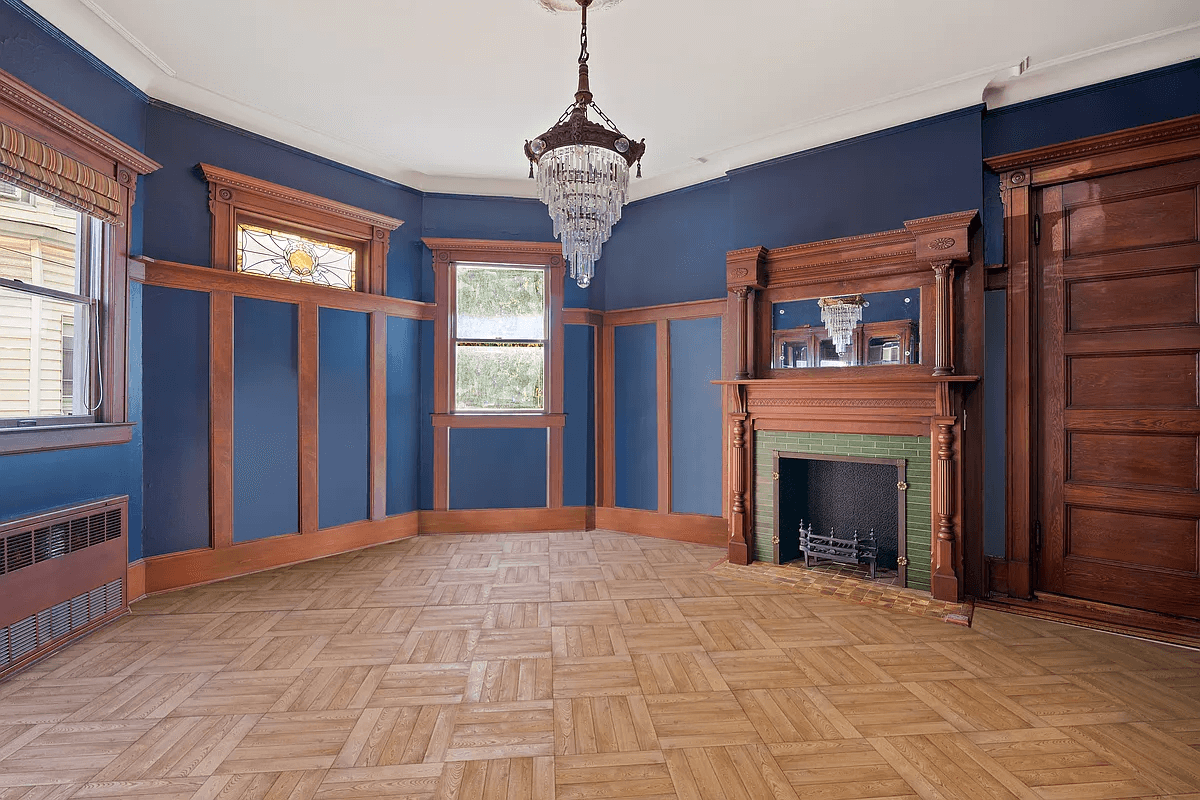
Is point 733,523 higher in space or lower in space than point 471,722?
higher

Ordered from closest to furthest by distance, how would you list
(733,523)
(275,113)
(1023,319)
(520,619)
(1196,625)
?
1. (1196,625)
2. (520,619)
3. (1023,319)
4. (275,113)
5. (733,523)

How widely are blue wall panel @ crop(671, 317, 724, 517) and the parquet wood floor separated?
126cm

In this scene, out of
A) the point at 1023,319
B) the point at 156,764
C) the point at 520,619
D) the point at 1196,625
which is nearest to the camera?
the point at 156,764

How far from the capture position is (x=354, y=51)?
2920 mm

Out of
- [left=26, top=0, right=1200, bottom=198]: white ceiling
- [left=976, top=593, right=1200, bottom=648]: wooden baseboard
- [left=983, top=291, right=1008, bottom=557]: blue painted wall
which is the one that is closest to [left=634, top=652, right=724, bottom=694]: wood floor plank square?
[left=976, top=593, right=1200, bottom=648]: wooden baseboard

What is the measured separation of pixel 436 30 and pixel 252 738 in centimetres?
306

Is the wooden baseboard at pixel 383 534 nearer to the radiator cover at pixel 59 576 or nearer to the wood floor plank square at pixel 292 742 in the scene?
the radiator cover at pixel 59 576

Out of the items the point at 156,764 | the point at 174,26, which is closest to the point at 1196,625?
the point at 156,764

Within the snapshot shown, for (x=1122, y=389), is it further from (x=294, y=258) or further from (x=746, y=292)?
(x=294, y=258)

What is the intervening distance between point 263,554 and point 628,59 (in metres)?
3.71

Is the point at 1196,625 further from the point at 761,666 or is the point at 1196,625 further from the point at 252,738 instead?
the point at 252,738

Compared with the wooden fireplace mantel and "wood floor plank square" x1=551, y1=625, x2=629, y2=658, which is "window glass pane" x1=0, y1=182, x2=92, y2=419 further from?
the wooden fireplace mantel

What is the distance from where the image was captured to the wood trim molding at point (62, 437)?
2332 millimetres

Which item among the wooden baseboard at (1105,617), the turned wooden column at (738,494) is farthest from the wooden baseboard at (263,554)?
the wooden baseboard at (1105,617)
